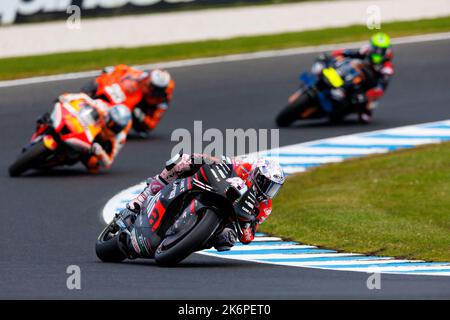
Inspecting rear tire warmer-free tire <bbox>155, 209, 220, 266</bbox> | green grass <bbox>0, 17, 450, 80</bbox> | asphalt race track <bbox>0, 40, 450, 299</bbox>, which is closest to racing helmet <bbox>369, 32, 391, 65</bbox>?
asphalt race track <bbox>0, 40, 450, 299</bbox>

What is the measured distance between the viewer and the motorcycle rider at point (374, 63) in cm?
1945

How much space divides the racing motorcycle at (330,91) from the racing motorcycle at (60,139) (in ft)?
15.4

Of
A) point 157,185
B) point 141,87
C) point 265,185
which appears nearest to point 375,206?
point 157,185

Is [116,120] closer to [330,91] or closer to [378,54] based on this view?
[330,91]

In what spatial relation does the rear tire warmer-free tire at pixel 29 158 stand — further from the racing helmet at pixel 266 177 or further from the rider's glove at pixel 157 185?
the racing helmet at pixel 266 177

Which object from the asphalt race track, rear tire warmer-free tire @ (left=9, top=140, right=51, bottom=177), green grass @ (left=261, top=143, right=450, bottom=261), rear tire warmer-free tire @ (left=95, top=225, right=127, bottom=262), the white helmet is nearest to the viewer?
the asphalt race track

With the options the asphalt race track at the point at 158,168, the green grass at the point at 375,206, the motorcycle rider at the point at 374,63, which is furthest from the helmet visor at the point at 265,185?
the motorcycle rider at the point at 374,63

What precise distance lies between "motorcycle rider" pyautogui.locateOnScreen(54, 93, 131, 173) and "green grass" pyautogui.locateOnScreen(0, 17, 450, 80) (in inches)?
250

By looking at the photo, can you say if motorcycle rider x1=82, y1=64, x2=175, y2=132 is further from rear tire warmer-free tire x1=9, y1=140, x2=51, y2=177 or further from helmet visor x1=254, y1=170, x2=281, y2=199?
helmet visor x1=254, y1=170, x2=281, y2=199

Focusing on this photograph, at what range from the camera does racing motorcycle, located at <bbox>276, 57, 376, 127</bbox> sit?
19.5 meters

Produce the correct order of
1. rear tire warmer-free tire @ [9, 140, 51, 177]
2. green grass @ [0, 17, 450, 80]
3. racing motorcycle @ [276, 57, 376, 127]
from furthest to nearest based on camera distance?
green grass @ [0, 17, 450, 80], racing motorcycle @ [276, 57, 376, 127], rear tire warmer-free tire @ [9, 140, 51, 177]

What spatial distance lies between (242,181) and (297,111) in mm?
9814

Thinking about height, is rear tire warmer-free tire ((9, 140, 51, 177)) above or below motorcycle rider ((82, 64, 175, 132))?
below
